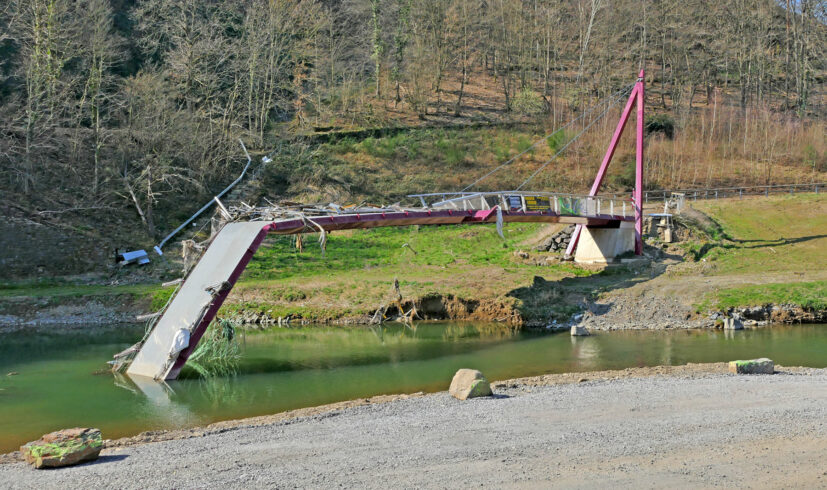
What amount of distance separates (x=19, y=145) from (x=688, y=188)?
39699 millimetres

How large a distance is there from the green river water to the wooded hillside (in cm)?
1515

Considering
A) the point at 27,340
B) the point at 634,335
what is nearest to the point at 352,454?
the point at 634,335

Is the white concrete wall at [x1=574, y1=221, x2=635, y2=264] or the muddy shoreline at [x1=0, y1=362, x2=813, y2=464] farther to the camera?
the white concrete wall at [x1=574, y1=221, x2=635, y2=264]

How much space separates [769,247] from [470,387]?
948 inches

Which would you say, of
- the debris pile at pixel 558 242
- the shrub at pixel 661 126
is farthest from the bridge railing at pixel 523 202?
the shrub at pixel 661 126

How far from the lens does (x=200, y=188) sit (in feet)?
138

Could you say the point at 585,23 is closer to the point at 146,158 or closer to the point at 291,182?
the point at 291,182

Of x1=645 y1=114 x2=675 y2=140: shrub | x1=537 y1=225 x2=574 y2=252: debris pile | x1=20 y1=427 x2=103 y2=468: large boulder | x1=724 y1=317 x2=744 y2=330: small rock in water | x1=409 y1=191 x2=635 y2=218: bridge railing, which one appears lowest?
x1=724 y1=317 x2=744 y2=330: small rock in water

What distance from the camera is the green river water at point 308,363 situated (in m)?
16.6

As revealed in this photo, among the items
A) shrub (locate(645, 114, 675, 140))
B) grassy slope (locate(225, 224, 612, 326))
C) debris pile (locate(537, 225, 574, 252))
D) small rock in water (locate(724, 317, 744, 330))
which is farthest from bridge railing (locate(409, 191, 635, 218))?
shrub (locate(645, 114, 675, 140))

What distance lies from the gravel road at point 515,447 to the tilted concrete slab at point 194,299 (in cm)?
653

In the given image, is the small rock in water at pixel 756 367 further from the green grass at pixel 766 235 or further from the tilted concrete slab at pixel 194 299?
the green grass at pixel 766 235

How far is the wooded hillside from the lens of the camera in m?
39.4

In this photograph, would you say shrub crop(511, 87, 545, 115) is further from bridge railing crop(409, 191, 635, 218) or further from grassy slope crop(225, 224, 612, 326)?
bridge railing crop(409, 191, 635, 218)
